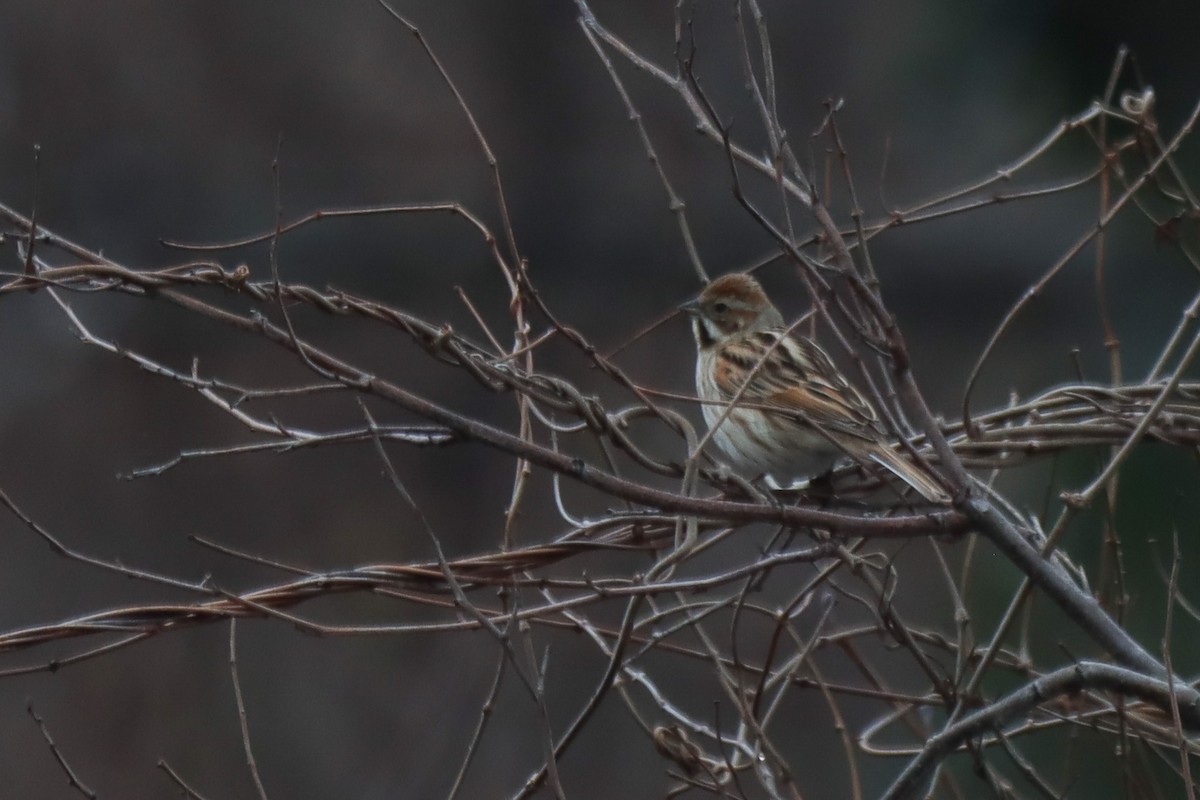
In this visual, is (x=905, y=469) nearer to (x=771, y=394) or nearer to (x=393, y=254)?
(x=771, y=394)

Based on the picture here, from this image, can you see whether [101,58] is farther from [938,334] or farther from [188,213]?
[938,334]

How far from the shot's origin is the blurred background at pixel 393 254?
41.6 ft

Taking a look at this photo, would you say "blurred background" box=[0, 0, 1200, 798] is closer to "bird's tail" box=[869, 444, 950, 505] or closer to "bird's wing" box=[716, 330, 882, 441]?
"bird's wing" box=[716, 330, 882, 441]

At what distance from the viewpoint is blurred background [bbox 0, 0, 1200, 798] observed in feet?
41.6

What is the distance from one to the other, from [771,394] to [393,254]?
9467 millimetres

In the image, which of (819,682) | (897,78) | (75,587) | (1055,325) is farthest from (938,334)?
(819,682)

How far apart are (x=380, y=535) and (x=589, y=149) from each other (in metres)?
4.34

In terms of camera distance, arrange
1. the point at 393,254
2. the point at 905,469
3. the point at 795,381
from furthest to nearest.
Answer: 1. the point at 393,254
2. the point at 795,381
3. the point at 905,469

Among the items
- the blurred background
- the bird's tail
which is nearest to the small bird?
the bird's tail

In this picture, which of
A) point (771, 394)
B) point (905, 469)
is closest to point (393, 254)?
point (771, 394)

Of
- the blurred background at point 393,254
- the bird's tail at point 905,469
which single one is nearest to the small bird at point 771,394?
the bird's tail at point 905,469

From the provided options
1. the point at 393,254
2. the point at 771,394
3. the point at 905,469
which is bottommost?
the point at 905,469

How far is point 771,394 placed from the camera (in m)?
5.60

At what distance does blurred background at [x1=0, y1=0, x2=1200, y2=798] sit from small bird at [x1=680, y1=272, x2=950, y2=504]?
6566mm
